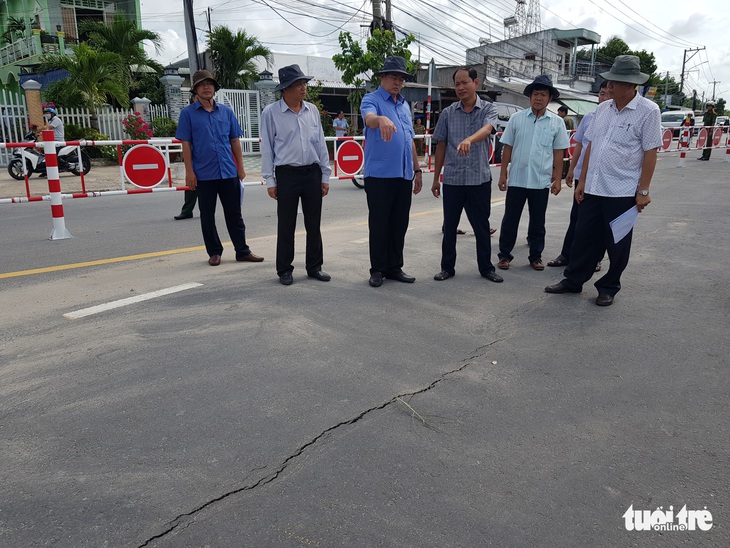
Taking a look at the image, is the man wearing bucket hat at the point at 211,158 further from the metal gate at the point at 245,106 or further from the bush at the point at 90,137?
the metal gate at the point at 245,106

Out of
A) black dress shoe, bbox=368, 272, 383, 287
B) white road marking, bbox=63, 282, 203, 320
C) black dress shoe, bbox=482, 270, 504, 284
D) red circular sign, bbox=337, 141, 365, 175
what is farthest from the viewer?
red circular sign, bbox=337, 141, 365, 175

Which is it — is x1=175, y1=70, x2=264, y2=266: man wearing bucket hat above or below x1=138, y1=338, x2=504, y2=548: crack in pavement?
above

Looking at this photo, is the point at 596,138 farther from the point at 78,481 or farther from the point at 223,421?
the point at 78,481

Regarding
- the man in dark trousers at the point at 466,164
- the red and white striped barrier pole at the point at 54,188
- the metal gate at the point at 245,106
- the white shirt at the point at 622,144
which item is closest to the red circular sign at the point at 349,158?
the red and white striped barrier pole at the point at 54,188

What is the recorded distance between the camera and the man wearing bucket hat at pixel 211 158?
234 inches

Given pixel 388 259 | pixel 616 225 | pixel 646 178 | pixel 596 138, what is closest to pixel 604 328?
pixel 616 225

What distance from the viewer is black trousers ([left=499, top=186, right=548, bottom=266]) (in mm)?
6008

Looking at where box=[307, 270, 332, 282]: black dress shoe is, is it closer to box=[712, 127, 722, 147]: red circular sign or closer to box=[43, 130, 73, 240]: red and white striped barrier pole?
box=[43, 130, 73, 240]: red and white striped barrier pole

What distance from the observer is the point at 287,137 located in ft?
17.3

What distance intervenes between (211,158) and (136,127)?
46.8ft

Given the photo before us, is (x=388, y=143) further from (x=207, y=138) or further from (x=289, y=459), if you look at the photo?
(x=289, y=459)

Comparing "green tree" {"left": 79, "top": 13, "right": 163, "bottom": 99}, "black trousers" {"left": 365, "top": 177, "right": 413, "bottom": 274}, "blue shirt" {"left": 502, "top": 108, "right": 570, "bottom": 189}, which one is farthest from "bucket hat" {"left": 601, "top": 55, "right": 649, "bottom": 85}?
"green tree" {"left": 79, "top": 13, "right": 163, "bottom": 99}

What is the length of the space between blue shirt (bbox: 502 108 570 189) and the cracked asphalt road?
39.9 inches

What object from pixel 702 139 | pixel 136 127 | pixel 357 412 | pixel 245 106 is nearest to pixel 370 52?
pixel 245 106
